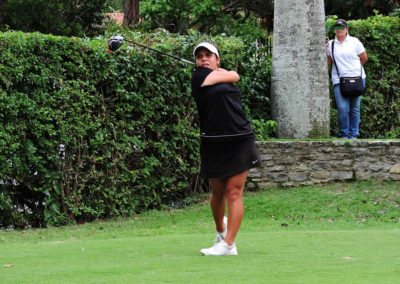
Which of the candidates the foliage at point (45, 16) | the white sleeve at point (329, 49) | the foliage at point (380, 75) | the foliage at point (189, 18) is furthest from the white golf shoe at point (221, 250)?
the foliage at point (189, 18)

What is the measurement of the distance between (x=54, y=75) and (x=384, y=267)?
610 centimetres

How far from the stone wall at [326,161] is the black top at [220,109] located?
5.70m

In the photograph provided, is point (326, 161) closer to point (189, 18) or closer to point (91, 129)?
point (91, 129)

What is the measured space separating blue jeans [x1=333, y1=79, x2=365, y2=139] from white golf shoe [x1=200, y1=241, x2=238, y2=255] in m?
7.66

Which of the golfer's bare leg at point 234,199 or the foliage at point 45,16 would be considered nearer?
the golfer's bare leg at point 234,199

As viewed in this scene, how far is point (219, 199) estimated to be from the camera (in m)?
6.81

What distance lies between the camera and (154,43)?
39.2 feet

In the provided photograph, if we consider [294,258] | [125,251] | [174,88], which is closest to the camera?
[294,258]

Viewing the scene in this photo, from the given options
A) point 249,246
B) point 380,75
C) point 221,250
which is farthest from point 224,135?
point 380,75

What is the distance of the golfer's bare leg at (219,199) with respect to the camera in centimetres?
673

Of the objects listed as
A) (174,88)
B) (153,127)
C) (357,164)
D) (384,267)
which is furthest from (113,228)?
(384,267)

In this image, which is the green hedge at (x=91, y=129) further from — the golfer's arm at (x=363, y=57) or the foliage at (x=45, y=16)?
the foliage at (x=45, y=16)

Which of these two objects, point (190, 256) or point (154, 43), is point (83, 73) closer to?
point (154, 43)

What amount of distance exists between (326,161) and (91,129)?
411 centimetres
